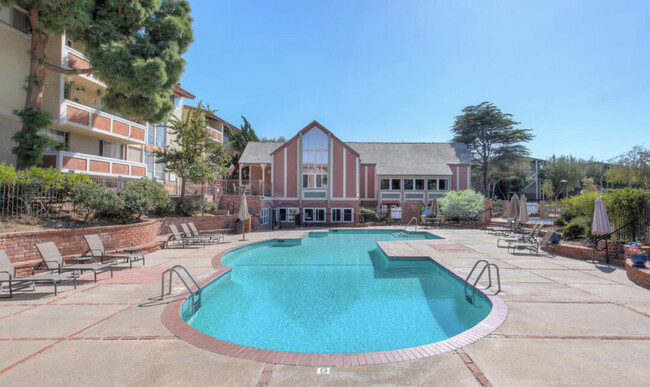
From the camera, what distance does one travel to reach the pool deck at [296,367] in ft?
12.2

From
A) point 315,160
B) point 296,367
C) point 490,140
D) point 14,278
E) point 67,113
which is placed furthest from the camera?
point 490,140

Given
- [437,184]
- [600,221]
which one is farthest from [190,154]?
[437,184]

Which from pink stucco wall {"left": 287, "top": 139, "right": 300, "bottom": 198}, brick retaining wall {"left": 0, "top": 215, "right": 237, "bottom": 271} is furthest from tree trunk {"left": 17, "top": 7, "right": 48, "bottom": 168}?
pink stucco wall {"left": 287, "top": 139, "right": 300, "bottom": 198}

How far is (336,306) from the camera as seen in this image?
7.70 metres

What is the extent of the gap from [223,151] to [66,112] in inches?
313

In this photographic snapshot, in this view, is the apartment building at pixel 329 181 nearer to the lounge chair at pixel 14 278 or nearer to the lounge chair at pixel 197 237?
the lounge chair at pixel 197 237

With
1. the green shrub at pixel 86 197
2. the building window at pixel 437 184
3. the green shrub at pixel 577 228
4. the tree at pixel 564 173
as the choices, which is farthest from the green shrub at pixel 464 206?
the tree at pixel 564 173

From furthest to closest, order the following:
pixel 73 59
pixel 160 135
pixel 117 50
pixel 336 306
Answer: pixel 160 135, pixel 73 59, pixel 117 50, pixel 336 306

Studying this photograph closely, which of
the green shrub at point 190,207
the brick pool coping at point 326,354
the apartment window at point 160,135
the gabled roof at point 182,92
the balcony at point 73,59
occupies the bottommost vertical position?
the brick pool coping at point 326,354

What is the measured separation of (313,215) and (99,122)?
56.6 ft

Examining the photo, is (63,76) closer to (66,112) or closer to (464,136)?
(66,112)

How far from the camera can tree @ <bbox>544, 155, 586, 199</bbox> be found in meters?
49.4

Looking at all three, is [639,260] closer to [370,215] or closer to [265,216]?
[370,215]

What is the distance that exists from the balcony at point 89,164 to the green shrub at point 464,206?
77.7 feet
